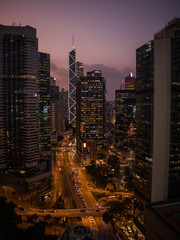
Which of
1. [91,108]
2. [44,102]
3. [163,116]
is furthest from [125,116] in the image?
[163,116]

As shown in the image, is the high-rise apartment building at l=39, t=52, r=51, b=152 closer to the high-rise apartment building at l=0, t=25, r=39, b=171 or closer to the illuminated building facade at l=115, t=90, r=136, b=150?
the high-rise apartment building at l=0, t=25, r=39, b=171

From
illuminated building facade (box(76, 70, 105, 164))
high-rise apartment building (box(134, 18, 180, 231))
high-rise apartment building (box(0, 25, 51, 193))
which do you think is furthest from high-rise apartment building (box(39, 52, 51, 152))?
high-rise apartment building (box(134, 18, 180, 231))

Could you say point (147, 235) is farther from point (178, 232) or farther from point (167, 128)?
point (167, 128)

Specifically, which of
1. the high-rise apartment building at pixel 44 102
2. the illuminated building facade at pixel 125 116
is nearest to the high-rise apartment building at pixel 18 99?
the high-rise apartment building at pixel 44 102

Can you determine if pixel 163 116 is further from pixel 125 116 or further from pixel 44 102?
pixel 125 116

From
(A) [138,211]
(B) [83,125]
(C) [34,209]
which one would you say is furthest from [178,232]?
(B) [83,125]

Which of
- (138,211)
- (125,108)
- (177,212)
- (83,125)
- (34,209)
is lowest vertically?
(34,209)

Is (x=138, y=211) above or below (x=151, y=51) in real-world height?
below
